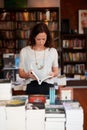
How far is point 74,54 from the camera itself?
8.38 m

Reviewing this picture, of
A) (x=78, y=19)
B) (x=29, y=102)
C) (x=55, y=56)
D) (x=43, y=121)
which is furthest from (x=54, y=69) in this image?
(x=78, y=19)

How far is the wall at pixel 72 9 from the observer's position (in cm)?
834

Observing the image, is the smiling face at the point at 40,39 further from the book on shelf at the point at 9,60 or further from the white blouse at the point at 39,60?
the book on shelf at the point at 9,60

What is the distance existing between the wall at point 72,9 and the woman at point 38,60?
575 centimetres

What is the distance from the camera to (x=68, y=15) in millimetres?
8398

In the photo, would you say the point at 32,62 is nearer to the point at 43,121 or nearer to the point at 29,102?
the point at 29,102

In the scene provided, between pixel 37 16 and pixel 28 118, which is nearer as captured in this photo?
pixel 28 118

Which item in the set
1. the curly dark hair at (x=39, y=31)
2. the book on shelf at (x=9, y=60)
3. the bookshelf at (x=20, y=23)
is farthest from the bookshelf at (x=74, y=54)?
the curly dark hair at (x=39, y=31)

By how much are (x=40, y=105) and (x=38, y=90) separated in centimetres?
66

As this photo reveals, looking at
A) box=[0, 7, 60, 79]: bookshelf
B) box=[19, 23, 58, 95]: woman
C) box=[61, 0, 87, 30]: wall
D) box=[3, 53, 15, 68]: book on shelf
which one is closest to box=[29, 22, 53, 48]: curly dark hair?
box=[19, 23, 58, 95]: woman

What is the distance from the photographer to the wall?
834cm

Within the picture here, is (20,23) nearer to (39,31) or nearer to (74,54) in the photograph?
(74,54)

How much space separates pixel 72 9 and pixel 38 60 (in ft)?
19.5

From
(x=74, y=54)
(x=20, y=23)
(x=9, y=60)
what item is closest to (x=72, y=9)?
(x=74, y=54)
